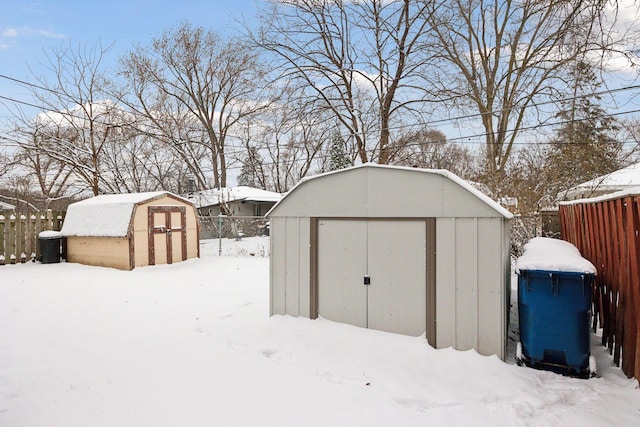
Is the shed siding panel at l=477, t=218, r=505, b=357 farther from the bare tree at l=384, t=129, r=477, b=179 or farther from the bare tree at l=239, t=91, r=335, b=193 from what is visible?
the bare tree at l=239, t=91, r=335, b=193

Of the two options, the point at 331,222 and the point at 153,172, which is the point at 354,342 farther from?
the point at 153,172

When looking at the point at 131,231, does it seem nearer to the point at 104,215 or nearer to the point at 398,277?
the point at 104,215

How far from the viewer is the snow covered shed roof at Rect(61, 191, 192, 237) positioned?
9.72 meters

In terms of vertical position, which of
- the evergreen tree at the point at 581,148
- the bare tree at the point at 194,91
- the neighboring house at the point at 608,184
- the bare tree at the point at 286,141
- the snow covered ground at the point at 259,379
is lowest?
the snow covered ground at the point at 259,379

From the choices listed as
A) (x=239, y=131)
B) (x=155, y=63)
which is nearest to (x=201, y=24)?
(x=155, y=63)

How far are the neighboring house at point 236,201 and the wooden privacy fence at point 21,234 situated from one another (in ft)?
31.7

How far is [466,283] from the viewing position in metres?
3.99

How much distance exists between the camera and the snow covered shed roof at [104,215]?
31.9 ft

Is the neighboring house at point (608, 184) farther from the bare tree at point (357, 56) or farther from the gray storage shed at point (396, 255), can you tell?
the gray storage shed at point (396, 255)

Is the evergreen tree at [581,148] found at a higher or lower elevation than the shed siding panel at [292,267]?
higher

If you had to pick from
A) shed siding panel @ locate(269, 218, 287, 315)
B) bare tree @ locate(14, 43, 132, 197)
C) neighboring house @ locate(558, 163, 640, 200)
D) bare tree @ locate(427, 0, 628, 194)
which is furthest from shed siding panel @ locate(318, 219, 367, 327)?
bare tree @ locate(14, 43, 132, 197)

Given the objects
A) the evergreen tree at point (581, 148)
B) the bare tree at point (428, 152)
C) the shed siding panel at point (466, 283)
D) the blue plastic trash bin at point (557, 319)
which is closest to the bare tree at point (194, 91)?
the bare tree at point (428, 152)

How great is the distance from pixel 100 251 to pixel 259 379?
339 inches

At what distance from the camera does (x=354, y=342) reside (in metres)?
4.30
